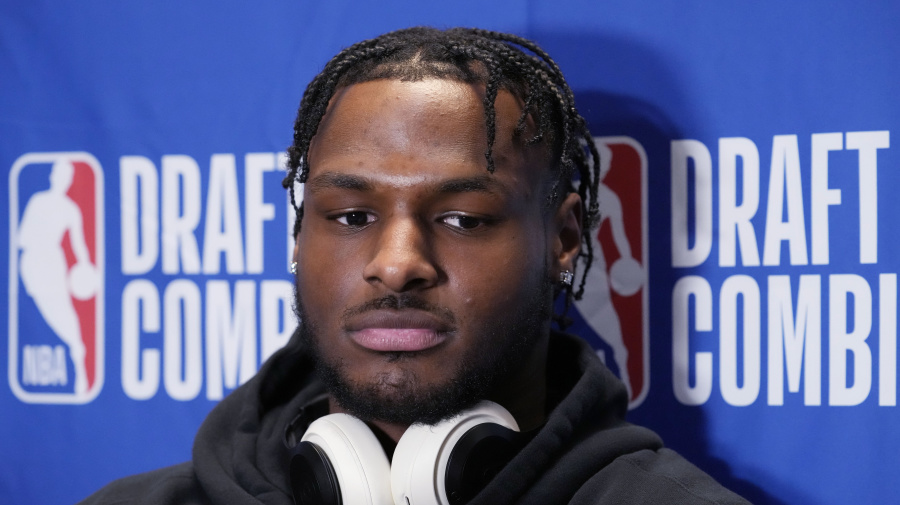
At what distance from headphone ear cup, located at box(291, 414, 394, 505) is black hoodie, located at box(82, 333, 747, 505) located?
0.12 metres

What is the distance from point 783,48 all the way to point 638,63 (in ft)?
0.73

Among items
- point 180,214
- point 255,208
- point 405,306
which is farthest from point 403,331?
point 180,214

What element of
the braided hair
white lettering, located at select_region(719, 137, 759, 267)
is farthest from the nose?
white lettering, located at select_region(719, 137, 759, 267)

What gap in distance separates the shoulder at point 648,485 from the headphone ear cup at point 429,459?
0.15 metres

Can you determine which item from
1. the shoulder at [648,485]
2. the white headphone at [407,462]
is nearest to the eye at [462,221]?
the white headphone at [407,462]

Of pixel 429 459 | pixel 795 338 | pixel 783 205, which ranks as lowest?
pixel 429 459

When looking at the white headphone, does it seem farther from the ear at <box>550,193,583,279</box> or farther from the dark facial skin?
the ear at <box>550,193,583,279</box>

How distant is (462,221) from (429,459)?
0.30m

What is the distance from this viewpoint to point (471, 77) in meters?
1.15

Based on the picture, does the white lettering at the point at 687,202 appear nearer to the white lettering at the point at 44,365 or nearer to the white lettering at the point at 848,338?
the white lettering at the point at 848,338

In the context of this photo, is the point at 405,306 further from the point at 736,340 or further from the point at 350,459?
the point at 736,340

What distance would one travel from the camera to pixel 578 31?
1448 mm

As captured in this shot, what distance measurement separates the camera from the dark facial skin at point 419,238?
1.08 m

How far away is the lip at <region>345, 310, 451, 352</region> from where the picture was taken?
108cm
